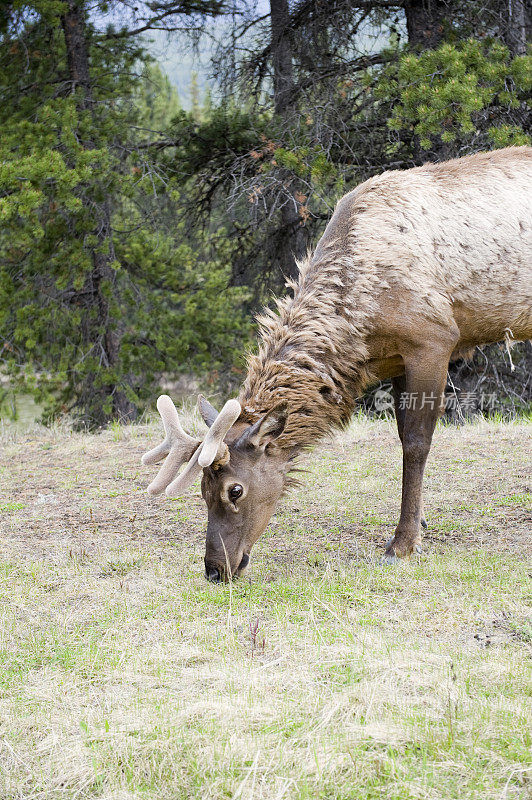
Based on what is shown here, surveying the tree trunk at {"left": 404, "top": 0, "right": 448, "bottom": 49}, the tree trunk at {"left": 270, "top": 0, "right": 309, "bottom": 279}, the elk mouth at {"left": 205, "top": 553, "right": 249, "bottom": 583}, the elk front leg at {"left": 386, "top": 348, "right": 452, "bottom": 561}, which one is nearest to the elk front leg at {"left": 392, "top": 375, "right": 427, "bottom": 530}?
the elk front leg at {"left": 386, "top": 348, "right": 452, "bottom": 561}

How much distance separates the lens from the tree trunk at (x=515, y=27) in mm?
10656

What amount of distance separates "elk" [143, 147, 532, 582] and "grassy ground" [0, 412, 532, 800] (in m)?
0.54

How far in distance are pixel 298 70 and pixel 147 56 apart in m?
2.73

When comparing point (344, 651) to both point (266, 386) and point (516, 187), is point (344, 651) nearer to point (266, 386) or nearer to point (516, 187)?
point (266, 386)

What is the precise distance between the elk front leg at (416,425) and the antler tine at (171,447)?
1414 millimetres

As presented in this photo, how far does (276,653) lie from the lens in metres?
3.75

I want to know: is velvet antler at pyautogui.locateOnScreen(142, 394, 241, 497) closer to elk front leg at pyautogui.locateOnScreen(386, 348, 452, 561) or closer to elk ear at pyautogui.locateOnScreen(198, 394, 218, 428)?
elk ear at pyautogui.locateOnScreen(198, 394, 218, 428)

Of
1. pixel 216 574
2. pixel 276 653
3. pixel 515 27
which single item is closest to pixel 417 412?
pixel 216 574

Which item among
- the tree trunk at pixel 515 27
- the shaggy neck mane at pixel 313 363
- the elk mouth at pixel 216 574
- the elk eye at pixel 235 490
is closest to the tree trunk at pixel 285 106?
the tree trunk at pixel 515 27

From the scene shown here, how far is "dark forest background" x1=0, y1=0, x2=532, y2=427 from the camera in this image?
1066cm

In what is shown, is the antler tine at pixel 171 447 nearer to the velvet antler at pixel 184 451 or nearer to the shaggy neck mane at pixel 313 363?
the velvet antler at pixel 184 451

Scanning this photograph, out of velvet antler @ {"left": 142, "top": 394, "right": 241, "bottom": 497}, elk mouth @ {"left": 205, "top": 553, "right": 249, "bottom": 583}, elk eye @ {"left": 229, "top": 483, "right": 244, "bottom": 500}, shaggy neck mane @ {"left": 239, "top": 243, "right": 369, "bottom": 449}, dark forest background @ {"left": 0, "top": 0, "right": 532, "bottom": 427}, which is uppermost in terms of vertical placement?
dark forest background @ {"left": 0, "top": 0, "right": 532, "bottom": 427}

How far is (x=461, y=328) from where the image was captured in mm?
5812

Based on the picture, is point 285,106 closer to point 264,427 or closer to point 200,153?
point 200,153
